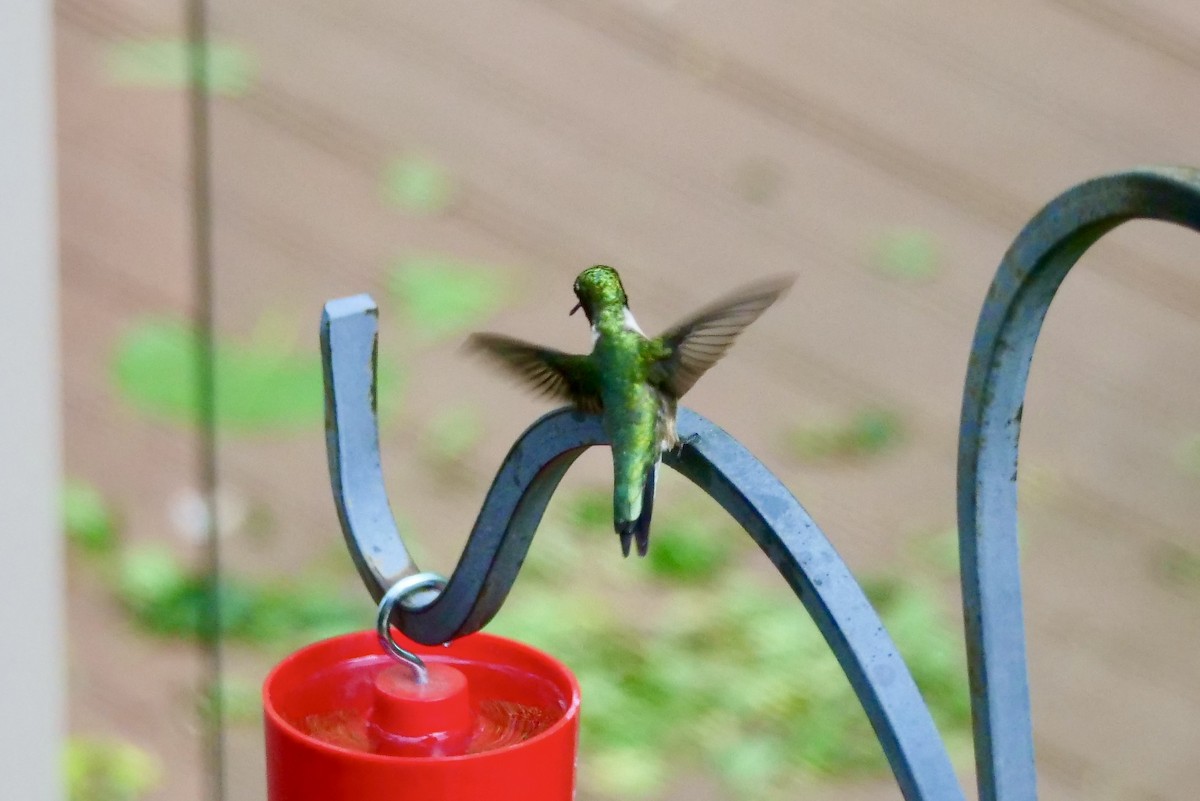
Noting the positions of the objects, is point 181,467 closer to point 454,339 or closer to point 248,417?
point 248,417

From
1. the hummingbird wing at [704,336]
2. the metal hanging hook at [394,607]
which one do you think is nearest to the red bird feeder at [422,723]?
the metal hanging hook at [394,607]

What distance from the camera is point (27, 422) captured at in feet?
2.20

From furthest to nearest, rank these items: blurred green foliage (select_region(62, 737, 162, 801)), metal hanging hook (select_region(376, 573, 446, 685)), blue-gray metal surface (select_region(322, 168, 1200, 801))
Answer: blurred green foliage (select_region(62, 737, 162, 801)), metal hanging hook (select_region(376, 573, 446, 685)), blue-gray metal surface (select_region(322, 168, 1200, 801))

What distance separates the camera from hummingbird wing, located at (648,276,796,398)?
1.42 feet

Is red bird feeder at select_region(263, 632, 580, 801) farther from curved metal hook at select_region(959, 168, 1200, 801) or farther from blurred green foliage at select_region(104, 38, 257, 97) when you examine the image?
blurred green foliage at select_region(104, 38, 257, 97)

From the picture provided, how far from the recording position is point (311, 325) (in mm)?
1453

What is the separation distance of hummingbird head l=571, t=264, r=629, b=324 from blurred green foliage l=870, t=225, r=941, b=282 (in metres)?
0.92

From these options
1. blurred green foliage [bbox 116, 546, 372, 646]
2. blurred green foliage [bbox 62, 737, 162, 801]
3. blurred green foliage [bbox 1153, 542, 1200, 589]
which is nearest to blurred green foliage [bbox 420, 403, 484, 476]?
blurred green foliage [bbox 116, 546, 372, 646]

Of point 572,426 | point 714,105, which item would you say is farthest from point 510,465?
point 714,105

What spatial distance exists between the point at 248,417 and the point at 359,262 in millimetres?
197

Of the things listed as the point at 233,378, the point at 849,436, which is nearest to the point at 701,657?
the point at 849,436

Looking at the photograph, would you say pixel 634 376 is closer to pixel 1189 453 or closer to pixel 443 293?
pixel 443 293

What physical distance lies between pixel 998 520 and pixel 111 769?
3.98 feet

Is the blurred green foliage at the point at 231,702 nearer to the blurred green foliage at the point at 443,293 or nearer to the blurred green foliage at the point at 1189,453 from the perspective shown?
the blurred green foliage at the point at 443,293
